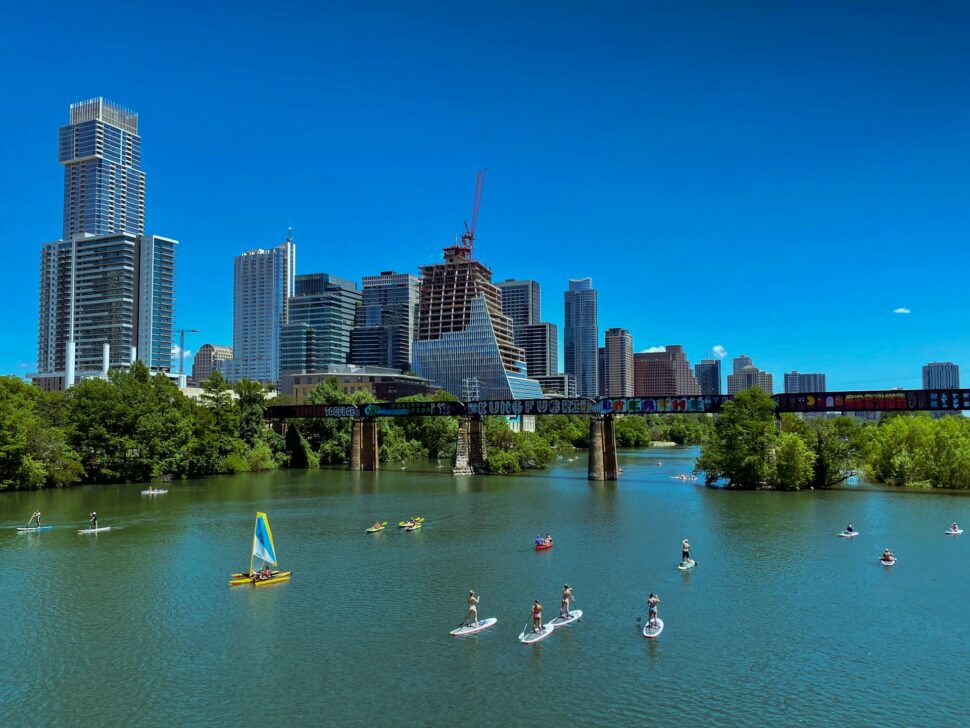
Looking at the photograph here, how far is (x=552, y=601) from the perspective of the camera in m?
40.2

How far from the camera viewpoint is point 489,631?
115ft

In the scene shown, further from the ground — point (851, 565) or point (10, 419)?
point (10, 419)

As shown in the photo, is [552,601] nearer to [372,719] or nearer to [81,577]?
[372,719]

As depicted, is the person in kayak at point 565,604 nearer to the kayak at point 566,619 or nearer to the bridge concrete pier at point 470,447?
the kayak at point 566,619

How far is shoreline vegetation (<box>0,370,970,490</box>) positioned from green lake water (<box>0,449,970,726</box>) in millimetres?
24697

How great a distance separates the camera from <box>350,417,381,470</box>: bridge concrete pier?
5305 inches

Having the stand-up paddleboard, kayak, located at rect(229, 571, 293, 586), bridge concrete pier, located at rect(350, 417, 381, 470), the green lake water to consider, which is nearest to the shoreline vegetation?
bridge concrete pier, located at rect(350, 417, 381, 470)

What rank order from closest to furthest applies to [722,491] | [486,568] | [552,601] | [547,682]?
[547,682]
[552,601]
[486,568]
[722,491]

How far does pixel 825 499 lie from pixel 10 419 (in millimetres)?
94786

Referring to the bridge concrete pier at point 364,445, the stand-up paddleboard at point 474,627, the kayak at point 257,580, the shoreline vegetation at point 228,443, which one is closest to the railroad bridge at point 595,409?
the bridge concrete pier at point 364,445

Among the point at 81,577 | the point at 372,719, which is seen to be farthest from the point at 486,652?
the point at 81,577

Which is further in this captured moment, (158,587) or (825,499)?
(825,499)

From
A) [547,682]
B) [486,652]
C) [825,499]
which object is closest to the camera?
[547,682]

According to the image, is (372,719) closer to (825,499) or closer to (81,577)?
(81,577)
